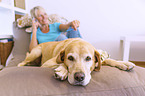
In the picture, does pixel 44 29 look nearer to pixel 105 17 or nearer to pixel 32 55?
pixel 32 55

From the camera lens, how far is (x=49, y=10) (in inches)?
128

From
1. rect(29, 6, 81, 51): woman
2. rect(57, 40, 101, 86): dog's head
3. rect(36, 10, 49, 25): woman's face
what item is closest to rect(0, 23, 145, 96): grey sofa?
rect(57, 40, 101, 86): dog's head

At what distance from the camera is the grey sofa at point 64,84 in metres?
0.74

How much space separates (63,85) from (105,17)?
2.83 meters

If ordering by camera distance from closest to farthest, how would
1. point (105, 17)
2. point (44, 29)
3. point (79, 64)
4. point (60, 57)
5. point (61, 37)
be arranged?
1. point (79, 64)
2. point (60, 57)
3. point (61, 37)
4. point (44, 29)
5. point (105, 17)

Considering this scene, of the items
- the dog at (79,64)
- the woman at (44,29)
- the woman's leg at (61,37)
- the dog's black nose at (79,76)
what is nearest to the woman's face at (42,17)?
the woman at (44,29)

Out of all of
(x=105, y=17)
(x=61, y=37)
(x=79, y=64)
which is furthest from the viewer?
(x=105, y=17)

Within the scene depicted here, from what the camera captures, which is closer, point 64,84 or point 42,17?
point 64,84

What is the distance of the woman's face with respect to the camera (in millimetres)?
2341

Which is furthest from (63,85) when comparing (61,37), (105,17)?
(105,17)

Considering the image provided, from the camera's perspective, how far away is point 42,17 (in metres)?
2.38

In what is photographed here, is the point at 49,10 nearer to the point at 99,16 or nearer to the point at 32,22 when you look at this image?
the point at 32,22

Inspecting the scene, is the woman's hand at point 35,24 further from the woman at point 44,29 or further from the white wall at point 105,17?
the white wall at point 105,17

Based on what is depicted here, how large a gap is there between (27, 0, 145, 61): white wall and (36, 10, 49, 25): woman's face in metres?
0.95
